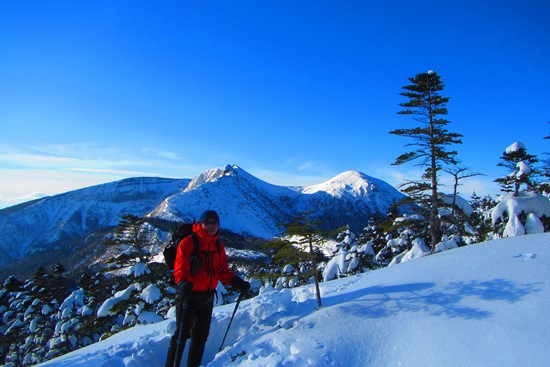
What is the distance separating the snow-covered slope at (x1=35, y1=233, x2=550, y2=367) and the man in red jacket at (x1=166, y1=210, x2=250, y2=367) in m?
0.65

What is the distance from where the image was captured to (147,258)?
1636 centimetres

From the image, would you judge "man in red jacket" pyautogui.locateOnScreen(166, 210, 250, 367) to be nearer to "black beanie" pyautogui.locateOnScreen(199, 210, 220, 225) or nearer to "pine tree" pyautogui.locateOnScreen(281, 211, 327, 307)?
"black beanie" pyautogui.locateOnScreen(199, 210, 220, 225)

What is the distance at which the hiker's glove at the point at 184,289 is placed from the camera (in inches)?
197

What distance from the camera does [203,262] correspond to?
5.38 m

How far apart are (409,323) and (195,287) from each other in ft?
11.3

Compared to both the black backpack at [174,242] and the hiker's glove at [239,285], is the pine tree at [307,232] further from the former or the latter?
the black backpack at [174,242]

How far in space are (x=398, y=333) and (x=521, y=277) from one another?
260cm

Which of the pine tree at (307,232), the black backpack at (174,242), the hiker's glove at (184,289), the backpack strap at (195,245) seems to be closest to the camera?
the hiker's glove at (184,289)

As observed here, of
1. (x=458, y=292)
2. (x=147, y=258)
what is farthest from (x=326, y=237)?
(x=147, y=258)

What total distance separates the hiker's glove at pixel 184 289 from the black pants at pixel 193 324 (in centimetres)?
12

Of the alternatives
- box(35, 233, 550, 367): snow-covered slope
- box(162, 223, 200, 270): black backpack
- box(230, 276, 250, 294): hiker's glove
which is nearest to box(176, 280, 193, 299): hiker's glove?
box(162, 223, 200, 270): black backpack

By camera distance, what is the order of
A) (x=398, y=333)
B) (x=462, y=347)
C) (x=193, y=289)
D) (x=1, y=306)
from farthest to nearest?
(x=1, y=306), (x=193, y=289), (x=398, y=333), (x=462, y=347)

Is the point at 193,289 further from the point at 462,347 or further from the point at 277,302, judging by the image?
the point at 462,347

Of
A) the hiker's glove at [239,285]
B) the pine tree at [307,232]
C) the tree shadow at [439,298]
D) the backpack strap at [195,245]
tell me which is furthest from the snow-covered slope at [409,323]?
the backpack strap at [195,245]
